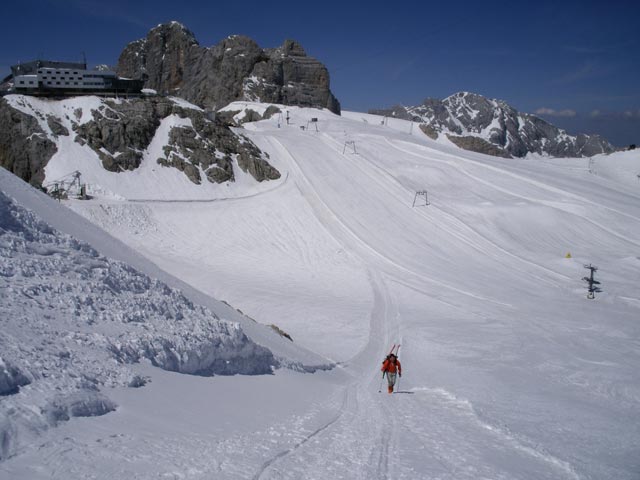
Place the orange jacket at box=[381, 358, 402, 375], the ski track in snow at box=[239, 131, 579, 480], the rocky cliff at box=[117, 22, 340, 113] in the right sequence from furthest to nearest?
the rocky cliff at box=[117, 22, 340, 113]
the orange jacket at box=[381, 358, 402, 375]
the ski track in snow at box=[239, 131, 579, 480]

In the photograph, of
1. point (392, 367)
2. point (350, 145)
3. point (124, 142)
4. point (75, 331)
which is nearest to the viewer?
point (75, 331)

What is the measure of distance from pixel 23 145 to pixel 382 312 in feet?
108

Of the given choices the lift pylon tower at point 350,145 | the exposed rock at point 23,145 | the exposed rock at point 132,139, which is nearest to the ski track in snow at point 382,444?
the exposed rock at point 132,139

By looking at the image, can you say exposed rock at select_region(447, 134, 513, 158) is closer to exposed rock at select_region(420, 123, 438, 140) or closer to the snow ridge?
exposed rock at select_region(420, 123, 438, 140)

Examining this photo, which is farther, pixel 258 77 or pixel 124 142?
pixel 258 77

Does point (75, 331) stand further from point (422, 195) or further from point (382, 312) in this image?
point (422, 195)

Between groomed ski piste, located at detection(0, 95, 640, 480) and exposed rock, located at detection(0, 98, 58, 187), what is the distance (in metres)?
1.47

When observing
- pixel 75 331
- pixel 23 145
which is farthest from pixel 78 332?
pixel 23 145

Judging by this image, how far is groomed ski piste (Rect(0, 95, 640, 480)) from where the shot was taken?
6.28 metres

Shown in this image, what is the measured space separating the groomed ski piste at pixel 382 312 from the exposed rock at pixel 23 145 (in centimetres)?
147

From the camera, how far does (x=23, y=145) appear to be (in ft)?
127

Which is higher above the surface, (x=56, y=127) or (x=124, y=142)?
(x=56, y=127)

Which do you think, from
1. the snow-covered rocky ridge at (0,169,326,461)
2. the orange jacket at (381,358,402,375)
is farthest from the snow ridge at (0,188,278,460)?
the orange jacket at (381,358,402,375)

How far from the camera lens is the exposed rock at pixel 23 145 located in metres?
38.0
